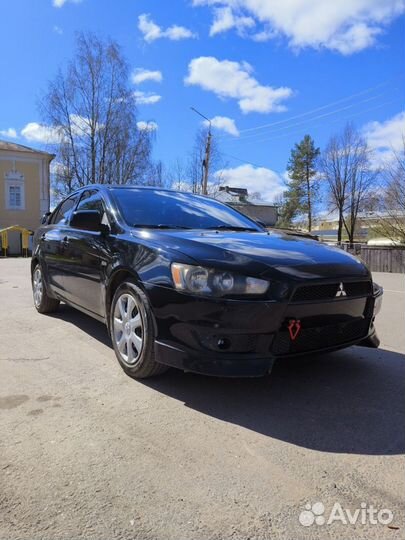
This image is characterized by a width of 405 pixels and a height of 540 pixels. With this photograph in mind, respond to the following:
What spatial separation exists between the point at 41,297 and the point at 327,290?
4.18 metres

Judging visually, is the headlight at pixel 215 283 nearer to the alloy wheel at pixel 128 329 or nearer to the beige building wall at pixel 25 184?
the alloy wheel at pixel 128 329

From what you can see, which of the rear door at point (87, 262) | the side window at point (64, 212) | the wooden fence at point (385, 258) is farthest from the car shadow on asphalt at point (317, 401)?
the wooden fence at point (385, 258)

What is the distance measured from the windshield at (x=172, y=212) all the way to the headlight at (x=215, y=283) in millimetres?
1067

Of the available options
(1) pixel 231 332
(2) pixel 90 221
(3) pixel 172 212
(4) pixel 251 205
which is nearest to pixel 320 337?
(1) pixel 231 332

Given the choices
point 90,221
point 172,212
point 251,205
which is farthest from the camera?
point 251,205

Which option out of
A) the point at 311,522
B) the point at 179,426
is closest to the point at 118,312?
the point at 179,426

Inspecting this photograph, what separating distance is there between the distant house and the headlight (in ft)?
161

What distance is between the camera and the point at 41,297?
20.2 ft

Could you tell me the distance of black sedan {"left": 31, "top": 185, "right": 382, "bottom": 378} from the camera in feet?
9.93

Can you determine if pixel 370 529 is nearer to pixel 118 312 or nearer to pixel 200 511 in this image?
pixel 200 511

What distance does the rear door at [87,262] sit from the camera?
4207 millimetres

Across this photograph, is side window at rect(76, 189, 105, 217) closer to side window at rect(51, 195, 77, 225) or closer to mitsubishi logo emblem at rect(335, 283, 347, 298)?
side window at rect(51, 195, 77, 225)

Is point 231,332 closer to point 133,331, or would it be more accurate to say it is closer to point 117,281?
point 133,331

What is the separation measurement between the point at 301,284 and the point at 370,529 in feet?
4.90
